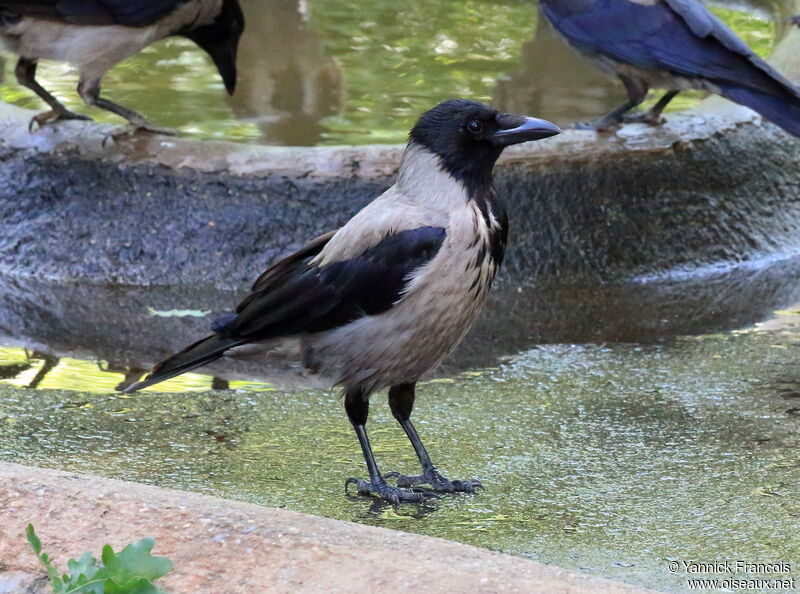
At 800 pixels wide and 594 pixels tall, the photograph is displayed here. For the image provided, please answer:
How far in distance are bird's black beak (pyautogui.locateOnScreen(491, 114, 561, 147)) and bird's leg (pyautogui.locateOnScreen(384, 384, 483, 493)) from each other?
2.55ft

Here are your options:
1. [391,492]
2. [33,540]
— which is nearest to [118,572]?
[33,540]

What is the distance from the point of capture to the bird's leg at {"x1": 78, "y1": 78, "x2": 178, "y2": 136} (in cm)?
661

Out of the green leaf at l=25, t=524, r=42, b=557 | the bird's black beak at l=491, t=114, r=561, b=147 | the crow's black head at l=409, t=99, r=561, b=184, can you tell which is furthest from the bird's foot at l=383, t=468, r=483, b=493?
the green leaf at l=25, t=524, r=42, b=557

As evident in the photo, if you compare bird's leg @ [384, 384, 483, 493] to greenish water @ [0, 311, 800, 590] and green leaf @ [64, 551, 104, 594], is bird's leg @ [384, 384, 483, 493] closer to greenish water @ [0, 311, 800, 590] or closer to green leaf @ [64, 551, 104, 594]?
greenish water @ [0, 311, 800, 590]

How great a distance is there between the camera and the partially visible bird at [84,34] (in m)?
6.59

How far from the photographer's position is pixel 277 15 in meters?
9.90

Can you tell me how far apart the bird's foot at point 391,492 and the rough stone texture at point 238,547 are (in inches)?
23.0

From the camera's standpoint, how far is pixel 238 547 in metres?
2.85

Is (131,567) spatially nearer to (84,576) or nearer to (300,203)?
(84,576)

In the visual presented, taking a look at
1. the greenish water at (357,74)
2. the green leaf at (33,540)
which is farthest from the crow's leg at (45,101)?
the green leaf at (33,540)

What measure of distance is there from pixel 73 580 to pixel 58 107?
4482 millimetres

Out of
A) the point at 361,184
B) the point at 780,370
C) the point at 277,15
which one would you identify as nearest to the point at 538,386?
the point at 780,370

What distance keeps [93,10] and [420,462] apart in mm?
3791

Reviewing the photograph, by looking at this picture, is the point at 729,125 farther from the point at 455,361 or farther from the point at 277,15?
the point at 277,15
